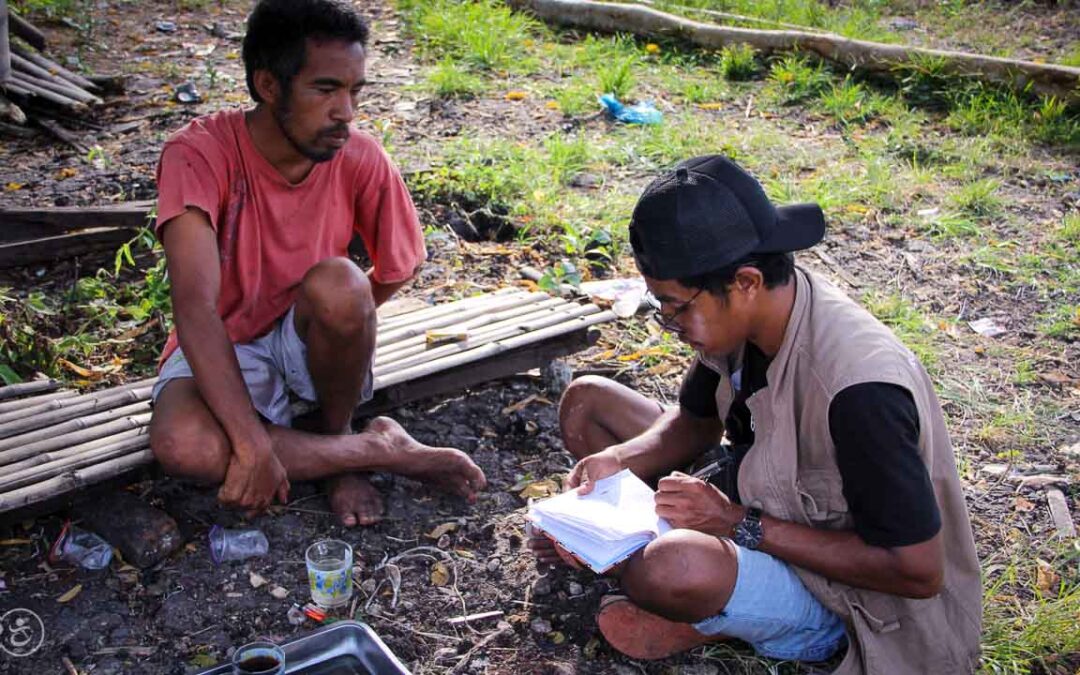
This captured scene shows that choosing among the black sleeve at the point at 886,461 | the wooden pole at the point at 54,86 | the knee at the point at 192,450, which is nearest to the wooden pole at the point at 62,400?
the knee at the point at 192,450

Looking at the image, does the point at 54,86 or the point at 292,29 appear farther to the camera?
the point at 54,86

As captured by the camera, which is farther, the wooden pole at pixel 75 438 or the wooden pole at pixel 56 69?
the wooden pole at pixel 56 69

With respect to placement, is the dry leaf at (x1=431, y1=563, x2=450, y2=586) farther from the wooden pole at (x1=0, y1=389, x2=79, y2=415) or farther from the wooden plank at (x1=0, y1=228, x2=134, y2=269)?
the wooden plank at (x1=0, y1=228, x2=134, y2=269)

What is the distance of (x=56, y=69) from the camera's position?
639 cm

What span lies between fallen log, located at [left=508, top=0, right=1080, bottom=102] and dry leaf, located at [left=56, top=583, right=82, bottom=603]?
19.7 ft

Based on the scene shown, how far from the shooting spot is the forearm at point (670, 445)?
9.90 feet

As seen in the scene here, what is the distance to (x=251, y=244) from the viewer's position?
3.22 m

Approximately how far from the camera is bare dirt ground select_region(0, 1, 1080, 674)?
9.24 ft

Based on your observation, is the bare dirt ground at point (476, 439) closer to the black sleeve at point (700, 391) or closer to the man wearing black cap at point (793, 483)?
the man wearing black cap at point (793, 483)

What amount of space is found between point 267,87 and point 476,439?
137 centimetres

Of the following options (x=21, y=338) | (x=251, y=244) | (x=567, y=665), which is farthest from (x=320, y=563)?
(x=21, y=338)

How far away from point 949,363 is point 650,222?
2486 millimetres

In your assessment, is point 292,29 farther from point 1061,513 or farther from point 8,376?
point 1061,513

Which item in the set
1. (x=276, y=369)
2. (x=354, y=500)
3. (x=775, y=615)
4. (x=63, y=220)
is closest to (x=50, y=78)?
(x=63, y=220)
